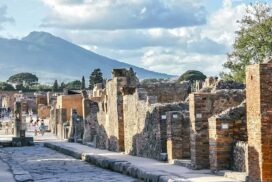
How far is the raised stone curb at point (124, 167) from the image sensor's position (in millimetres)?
19628

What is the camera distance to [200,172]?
20.9 m

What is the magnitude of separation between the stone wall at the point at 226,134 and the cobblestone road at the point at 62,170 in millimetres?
3186

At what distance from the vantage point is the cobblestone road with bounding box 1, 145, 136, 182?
2341cm

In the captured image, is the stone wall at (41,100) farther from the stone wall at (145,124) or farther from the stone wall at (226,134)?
the stone wall at (226,134)

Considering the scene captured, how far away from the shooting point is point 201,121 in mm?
22438

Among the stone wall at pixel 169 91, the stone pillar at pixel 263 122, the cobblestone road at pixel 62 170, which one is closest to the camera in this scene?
the stone pillar at pixel 263 122

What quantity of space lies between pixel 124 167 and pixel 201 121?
3501 mm

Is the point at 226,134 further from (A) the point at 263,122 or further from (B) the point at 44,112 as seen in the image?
(B) the point at 44,112

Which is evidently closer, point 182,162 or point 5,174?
point 182,162

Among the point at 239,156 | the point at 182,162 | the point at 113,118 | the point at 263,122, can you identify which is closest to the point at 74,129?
the point at 113,118

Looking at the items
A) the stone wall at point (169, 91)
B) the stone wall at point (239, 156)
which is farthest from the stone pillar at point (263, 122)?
the stone wall at point (169, 91)

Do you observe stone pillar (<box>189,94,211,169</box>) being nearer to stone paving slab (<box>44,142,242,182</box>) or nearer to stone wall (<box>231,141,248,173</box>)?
stone paving slab (<box>44,142,242,182</box>)

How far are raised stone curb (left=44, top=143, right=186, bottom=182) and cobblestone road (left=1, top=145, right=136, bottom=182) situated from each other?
0.82 feet

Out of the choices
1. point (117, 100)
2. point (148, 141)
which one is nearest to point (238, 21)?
point (117, 100)
